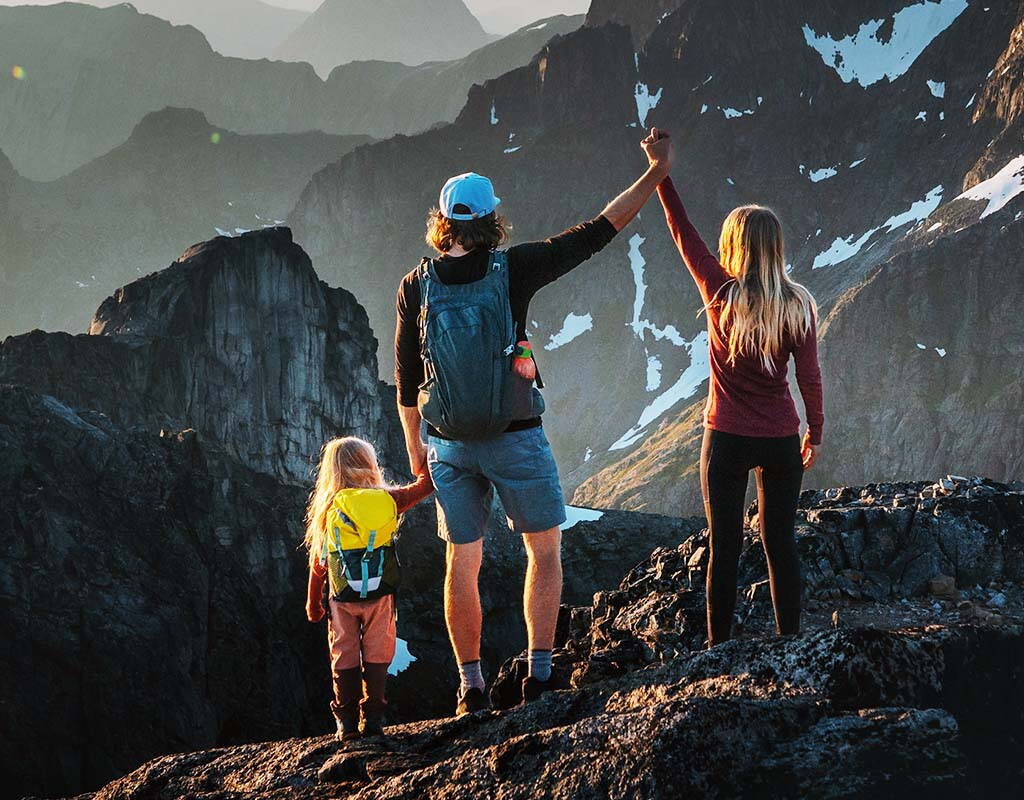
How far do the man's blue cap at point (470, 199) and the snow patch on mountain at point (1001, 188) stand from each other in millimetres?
186805

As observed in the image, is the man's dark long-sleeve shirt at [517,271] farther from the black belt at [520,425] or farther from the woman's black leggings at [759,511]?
the woman's black leggings at [759,511]

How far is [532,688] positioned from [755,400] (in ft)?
9.22

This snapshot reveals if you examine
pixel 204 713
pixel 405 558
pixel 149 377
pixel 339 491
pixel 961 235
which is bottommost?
pixel 204 713

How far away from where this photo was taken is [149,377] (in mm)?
111938

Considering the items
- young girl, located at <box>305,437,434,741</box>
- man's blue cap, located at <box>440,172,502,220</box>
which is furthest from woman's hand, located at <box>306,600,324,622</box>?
man's blue cap, located at <box>440,172,502,220</box>

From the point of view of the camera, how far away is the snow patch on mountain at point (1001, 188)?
17588cm

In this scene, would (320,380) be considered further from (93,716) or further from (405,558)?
(93,716)

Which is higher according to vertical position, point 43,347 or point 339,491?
point 43,347

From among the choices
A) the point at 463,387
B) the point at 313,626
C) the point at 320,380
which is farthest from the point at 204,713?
the point at 463,387

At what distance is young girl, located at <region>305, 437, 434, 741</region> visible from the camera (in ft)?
27.5

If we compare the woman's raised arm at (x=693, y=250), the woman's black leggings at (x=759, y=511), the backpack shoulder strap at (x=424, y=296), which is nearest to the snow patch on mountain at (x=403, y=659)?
the woman's black leggings at (x=759, y=511)

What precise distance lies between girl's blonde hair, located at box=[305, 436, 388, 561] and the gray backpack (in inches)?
65.1

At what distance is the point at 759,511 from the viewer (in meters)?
7.77

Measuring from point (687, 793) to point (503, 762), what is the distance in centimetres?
127
